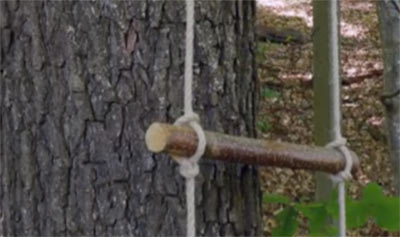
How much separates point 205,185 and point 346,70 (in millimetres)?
6009

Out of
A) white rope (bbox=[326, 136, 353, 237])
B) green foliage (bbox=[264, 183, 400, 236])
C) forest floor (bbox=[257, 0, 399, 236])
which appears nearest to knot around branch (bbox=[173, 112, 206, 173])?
white rope (bbox=[326, 136, 353, 237])

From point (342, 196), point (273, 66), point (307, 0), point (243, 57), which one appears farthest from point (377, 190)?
point (307, 0)

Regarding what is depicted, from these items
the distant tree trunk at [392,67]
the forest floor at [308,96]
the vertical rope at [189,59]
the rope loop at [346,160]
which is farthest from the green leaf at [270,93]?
the vertical rope at [189,59]

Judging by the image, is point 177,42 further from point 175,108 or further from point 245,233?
point 245,233

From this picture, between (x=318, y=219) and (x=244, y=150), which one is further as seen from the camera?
(x=318, y=219)

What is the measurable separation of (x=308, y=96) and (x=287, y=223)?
5051mm

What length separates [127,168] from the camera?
1217 millimetres

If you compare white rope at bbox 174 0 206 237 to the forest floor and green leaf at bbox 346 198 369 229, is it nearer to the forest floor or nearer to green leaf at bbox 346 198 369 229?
green leaf at bbox 346 198 369 229

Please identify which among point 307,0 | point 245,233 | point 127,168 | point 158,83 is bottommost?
point 245,233

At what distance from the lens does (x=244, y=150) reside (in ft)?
3.83

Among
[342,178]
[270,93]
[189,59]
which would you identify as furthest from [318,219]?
[270,93]

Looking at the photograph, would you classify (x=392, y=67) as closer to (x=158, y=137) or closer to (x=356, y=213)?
(x=356, y=213)

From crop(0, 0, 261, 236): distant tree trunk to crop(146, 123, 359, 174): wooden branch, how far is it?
85 mm

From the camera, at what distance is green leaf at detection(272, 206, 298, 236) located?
1495 millimetres
